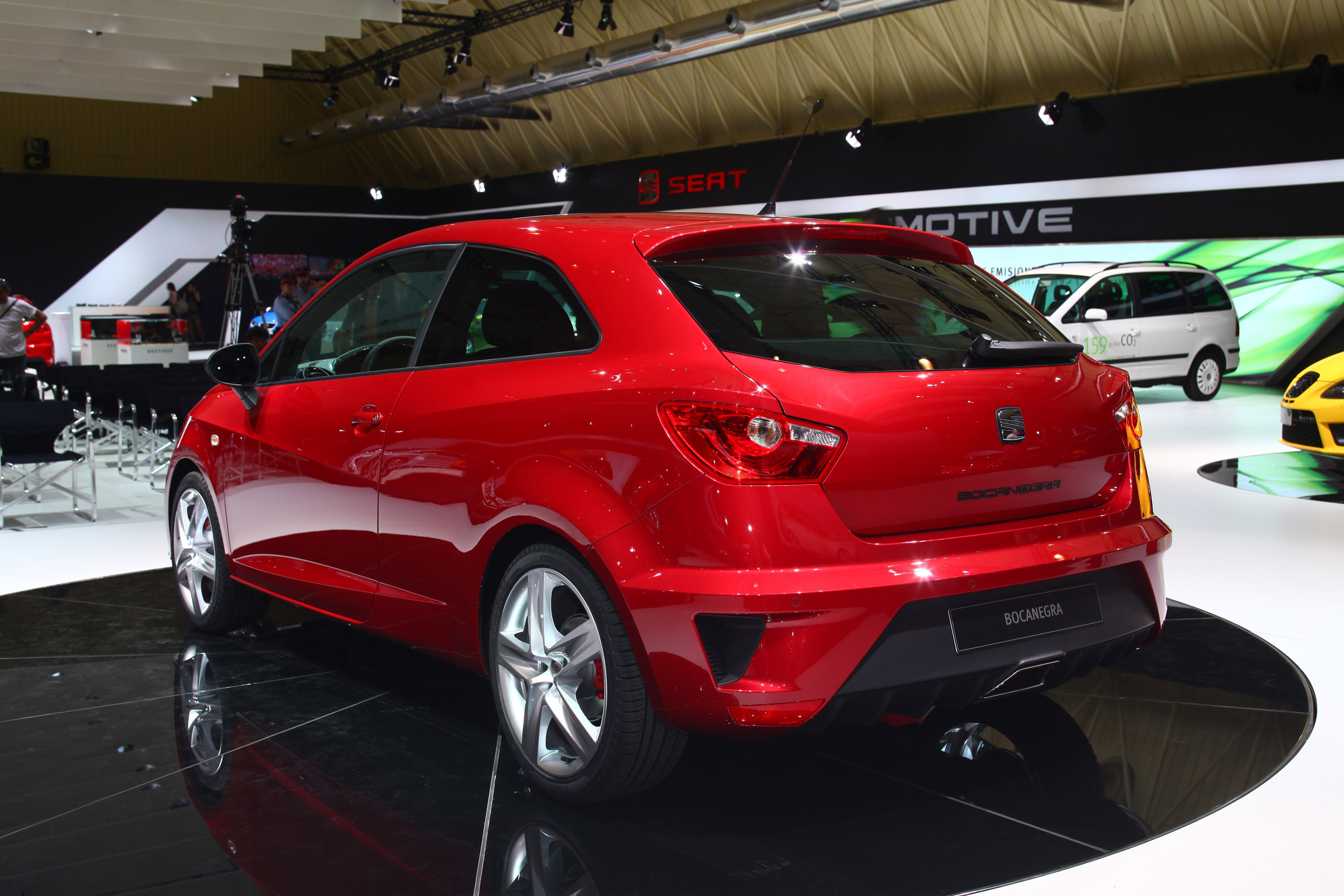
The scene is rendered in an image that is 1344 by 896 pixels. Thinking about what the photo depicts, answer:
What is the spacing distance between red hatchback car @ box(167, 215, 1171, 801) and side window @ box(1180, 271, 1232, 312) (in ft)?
37.8

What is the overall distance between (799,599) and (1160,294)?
12.2m

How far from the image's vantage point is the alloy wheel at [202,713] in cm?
296

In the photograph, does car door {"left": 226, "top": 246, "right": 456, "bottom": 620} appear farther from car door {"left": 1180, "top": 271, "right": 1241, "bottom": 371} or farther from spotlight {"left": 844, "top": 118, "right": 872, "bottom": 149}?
spotlight {"left": 844, "top": 118, "right": 872, "bottom": 149}

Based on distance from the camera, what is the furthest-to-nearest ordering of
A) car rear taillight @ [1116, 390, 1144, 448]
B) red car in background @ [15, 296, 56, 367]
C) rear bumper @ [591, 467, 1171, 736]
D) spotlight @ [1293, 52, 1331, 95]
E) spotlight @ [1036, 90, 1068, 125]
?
1. spotlight @ [1036, 90, 1068, 125]
2. red car in background @ [15, 296, 56, 367]
3. spotlight @ [1293, 52, 1331, 95]
4. car rear taillight @ [1116, 390, 1144, 448]
5. rear bumper @ [591, 467, 1171, 736]

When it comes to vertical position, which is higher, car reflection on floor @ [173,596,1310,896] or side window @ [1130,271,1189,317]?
side window @ [1130,271,1189,317]

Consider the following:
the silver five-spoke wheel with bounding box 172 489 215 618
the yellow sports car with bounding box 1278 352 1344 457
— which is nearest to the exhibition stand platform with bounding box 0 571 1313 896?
the silver five-spoke wheel with bounding box 172 489 215 618

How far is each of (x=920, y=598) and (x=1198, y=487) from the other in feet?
19.0

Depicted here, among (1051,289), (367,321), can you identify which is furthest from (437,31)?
(367,321)

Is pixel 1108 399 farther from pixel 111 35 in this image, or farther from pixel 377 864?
pixel 111 35

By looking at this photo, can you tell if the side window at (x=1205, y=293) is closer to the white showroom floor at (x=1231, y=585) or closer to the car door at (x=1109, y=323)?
the car door at (x=1109, y=323)

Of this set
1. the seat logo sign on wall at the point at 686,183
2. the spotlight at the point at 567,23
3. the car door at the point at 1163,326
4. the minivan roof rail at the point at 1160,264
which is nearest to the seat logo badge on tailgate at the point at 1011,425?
the minivan roof rail at the point at 1160,264

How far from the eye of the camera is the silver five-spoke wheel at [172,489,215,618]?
405 cm

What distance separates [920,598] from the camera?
2.22 metres

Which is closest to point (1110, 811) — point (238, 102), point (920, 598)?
point (920, 598)
